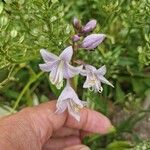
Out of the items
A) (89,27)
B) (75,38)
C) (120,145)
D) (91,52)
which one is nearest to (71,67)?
(75,38)

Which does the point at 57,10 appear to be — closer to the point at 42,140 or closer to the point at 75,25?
the point at 75,25

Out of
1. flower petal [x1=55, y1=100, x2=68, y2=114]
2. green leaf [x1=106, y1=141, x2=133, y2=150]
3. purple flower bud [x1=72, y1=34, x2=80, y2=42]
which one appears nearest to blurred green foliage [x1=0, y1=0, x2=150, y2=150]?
green leaf [x1=106, y1=141, x2=133, y2=150]

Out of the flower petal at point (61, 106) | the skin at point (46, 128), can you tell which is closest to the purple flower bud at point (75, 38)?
the flower petal at point (61, 106)

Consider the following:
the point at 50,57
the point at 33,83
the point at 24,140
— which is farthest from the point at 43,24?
the point at 33,83

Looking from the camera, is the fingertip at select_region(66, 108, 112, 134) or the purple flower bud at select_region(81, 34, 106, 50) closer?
the purple flower bud at select_region(81, 34, 106, 50)

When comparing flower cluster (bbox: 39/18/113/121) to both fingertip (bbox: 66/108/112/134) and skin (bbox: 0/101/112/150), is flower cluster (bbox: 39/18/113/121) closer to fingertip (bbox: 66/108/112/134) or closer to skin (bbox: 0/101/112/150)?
skin (bbox: 0/101/112/150)

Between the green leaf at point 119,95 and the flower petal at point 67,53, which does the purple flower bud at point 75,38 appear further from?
the green leaf at point 119,95

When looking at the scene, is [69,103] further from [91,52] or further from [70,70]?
[91,52]
